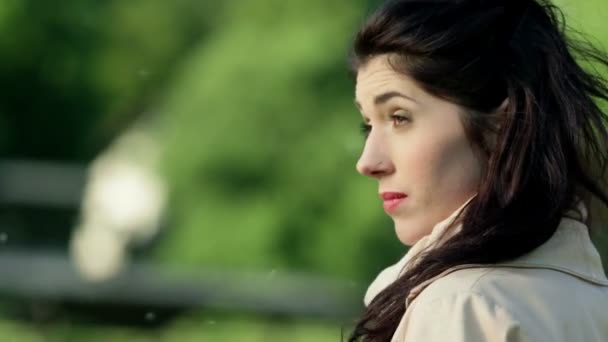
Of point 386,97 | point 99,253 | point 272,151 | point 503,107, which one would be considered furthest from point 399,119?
point 99,253

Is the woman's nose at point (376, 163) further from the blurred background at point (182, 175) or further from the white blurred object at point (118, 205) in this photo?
the white blurred object at point (118, 205)

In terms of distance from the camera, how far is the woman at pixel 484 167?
1578 millimetres

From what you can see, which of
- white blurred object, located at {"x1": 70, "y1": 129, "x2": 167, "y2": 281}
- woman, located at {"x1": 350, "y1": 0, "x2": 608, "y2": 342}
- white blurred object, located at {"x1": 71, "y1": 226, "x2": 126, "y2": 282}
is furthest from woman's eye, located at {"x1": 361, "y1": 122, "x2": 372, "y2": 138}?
white blurred object, located at {"x1": 71, "y1": 226, "x2": 126, "y2": 282}

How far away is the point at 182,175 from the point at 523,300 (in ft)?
15.4

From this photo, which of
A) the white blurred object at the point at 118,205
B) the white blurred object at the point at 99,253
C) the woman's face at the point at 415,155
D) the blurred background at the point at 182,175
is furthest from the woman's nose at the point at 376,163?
the white blurred object at the point at 99,253

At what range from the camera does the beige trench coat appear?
4.99 ft

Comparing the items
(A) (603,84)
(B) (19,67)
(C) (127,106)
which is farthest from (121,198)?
(A) (603,84)

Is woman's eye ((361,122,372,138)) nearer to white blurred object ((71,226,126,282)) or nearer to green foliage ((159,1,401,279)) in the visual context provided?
green foliage ((159,1,401,279))

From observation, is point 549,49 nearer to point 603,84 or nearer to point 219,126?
point 603,84

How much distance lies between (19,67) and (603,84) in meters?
5.42

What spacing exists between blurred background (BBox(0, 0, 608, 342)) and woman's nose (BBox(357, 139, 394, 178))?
3.89 meters

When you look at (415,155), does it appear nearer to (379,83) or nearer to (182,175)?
(379,83)

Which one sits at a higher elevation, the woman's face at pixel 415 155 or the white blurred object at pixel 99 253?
the white blurred object at pixel 99 253

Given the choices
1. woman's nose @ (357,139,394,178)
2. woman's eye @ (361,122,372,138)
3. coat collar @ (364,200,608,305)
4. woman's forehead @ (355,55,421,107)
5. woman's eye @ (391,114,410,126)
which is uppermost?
woman's forehead @ (355,55,421,107)
